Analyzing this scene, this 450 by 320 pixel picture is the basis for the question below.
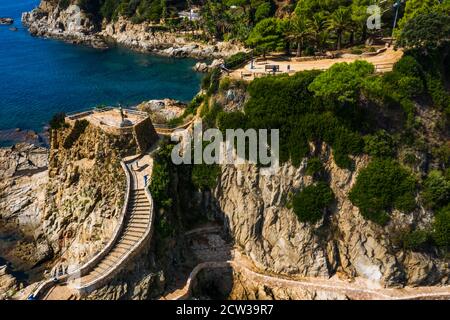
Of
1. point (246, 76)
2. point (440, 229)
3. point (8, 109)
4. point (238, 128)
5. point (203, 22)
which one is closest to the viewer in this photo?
point (440, 229)

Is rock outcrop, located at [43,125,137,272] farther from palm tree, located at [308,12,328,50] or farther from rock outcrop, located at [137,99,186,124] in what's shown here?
palm tree, located at [308,12,328,50]

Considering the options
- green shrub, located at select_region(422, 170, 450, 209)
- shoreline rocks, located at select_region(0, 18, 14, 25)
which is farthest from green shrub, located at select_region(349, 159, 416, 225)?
shoreline rocks, located at select_region(0, 18, 14, 25)

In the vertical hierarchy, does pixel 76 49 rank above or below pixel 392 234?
above

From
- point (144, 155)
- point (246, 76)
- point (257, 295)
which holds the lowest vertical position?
point (257, 295)

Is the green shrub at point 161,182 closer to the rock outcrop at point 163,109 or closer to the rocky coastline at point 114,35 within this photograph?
the rock outcrop at point 163,109

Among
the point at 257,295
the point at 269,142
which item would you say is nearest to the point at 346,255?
the point at 257,295

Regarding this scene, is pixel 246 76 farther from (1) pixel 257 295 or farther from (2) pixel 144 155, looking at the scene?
(1) pixel 257 295
